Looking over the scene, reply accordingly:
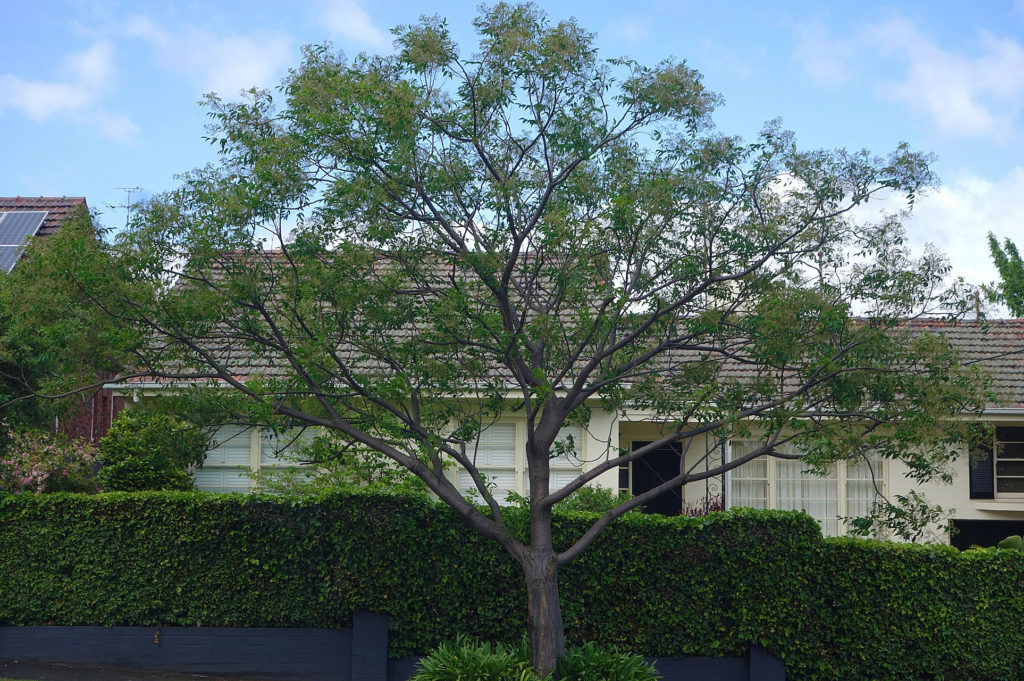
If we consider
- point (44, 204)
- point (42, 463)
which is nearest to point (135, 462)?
point (42, 463)

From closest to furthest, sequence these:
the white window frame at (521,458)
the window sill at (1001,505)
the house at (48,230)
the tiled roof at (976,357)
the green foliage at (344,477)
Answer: the green foliage at (344,477) < the tiled roof at (976,357) < the white window frame at (521,458) < the window sill at (1001,505) < the house at (48,230)

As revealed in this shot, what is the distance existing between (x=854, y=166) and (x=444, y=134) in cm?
415

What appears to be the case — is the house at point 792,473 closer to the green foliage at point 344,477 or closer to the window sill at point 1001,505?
the window sill at point 1001,505

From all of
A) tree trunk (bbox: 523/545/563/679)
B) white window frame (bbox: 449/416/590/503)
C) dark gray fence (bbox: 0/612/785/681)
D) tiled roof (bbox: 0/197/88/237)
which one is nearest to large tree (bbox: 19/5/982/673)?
tree trunk (bbox: 523/545/563/679)

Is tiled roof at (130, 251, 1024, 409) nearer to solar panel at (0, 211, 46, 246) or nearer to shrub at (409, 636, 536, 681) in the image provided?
shrub at (409, 636, 536, 681)

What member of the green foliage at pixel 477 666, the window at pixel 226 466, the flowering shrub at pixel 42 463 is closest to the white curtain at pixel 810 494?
the green foliage at pixel 477 666

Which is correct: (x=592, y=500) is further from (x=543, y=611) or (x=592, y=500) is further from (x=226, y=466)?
(x=226, y=466)

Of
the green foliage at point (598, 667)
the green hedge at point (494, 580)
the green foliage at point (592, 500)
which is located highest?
the green foliage at point (592, 500)

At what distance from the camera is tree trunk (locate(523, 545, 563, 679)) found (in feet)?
33.8

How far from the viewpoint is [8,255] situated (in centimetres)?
1802

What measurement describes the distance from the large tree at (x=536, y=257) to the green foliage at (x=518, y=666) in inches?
11.1

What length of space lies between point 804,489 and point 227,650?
407 inches

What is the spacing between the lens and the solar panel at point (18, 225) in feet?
62.0

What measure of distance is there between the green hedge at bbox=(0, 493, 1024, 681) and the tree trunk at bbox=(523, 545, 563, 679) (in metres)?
1.53
